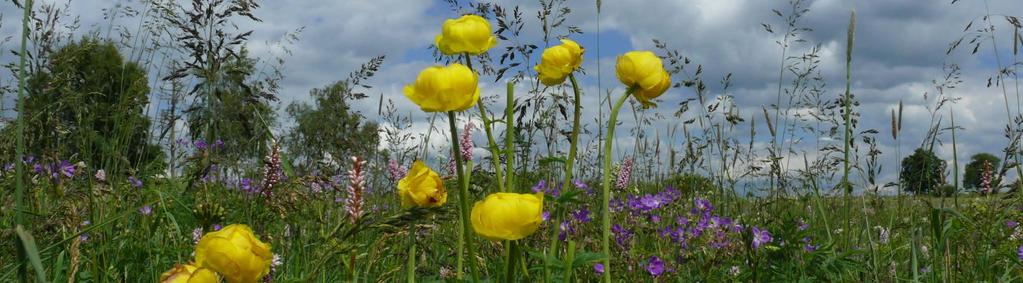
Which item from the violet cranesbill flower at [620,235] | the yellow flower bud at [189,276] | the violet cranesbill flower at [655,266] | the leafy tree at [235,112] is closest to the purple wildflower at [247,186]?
the leafy tree at [235,112]

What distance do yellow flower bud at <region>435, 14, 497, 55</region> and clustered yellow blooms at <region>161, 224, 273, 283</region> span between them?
20.4 inches

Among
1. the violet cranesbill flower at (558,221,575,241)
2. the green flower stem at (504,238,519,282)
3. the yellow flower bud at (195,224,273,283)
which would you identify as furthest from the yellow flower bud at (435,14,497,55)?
the violet cranesbill flower at (558,221,575,241)

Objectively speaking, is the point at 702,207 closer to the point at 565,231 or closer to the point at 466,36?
the point at 565,231

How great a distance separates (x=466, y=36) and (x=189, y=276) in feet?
1.98

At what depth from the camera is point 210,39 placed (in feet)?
8.70

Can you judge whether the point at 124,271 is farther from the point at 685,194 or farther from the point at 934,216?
the point at 685,194

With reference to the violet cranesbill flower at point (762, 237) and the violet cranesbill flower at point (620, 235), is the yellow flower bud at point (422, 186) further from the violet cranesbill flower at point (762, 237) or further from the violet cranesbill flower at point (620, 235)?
the violet cranesbill flower at point (762, 237)

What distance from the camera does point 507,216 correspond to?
1.15 meters

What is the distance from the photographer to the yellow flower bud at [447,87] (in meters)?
1.19

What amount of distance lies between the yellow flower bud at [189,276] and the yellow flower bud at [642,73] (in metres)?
0.78

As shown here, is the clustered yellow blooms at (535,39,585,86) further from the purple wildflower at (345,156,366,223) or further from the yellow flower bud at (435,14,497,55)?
the purple wildflower at (345,156,366,223)

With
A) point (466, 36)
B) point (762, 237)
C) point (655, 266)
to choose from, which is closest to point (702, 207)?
point (762, 237)

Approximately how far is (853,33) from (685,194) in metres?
1.93

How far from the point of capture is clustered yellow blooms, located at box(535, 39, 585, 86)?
140 centimetres
